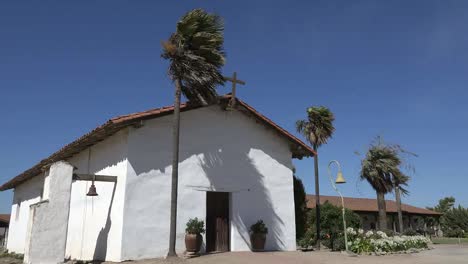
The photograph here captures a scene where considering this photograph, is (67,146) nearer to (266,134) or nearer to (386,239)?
(266,134)

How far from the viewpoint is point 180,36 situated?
13.9m

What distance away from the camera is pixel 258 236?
15781 mm

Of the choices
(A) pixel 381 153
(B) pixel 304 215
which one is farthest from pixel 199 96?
(A) pixel 381 153

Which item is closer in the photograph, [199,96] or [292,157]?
[199,96]

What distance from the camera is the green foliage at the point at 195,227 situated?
46.0 ft

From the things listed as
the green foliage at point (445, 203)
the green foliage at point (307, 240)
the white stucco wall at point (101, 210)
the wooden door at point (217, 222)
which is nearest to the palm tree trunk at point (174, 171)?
the white stucco wall at point (101, 210)

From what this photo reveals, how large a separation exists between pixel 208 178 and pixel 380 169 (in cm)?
1707

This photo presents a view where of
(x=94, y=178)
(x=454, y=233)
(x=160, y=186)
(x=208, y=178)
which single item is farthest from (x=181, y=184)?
(x=454, y=233)

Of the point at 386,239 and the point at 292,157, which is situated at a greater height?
the point at 292,157

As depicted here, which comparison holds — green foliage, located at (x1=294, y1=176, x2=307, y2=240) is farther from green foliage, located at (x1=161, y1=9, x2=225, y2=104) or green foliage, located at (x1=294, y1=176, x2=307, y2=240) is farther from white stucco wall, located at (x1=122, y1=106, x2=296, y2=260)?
green foliage, located at (x1=161, y1=9, x2=225, y2=104)

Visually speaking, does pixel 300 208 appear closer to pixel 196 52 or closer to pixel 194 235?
pixel 194 235

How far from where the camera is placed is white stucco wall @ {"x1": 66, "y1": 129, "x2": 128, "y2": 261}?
1369 centimetres

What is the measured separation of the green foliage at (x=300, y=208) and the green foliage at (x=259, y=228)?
4754 millimetres

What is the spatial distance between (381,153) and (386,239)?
1232 cm
